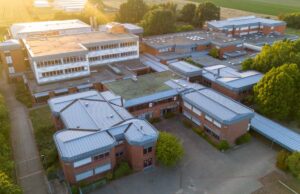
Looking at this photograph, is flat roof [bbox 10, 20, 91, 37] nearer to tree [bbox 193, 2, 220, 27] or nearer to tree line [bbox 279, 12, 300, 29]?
tree [bbox 193, 2, 220, 27]

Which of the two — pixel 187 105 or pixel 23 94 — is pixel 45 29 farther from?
pixel 187 105

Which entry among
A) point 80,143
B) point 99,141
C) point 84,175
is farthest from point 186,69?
point 84,175

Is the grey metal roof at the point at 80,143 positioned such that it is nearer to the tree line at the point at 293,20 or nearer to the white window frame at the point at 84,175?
the white window frame at the point at 84,175

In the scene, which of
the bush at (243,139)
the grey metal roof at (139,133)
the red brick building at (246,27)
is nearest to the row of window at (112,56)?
the grey metal roof at (139,133)

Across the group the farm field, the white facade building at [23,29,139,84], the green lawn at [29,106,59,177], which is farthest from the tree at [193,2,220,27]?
the green lawn at [29,106,59,177]

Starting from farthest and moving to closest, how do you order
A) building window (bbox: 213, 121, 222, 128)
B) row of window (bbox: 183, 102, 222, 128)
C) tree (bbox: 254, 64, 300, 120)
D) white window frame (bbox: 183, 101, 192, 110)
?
white window frame (bbox: 183, 101, 192, 110) < tree (bbox: 254, 64, 300, 120) < row of window (bbox: 183, 102, 222, 128) < building window (bbox: 213, 121, 222, 128)

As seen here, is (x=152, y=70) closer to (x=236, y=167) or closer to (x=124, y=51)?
(x=124, y=51)

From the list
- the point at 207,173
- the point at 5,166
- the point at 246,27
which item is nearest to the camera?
the point at 5,166
